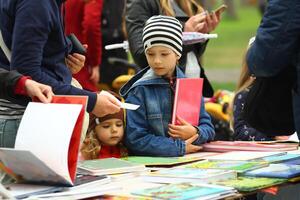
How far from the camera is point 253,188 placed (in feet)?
14.2

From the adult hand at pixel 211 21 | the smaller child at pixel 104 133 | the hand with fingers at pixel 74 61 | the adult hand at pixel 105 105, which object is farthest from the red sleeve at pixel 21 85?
the adult hand at pixel 211 21

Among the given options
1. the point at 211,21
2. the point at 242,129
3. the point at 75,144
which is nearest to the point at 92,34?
the point at 211,21

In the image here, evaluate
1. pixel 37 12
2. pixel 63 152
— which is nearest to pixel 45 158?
pixel 63 152

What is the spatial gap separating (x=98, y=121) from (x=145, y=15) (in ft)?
3.75

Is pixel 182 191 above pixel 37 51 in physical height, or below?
below

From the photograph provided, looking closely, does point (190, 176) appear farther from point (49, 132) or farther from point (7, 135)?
point (7, 135)

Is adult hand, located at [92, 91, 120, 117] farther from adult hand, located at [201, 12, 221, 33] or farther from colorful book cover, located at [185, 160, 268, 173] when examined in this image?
adult hand, located at [201, 12, 221, 33]

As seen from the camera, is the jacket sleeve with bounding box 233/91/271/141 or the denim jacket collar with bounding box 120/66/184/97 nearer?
the denim jacket collar with bounding box 120/66/184/97

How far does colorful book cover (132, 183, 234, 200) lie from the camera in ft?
13.4

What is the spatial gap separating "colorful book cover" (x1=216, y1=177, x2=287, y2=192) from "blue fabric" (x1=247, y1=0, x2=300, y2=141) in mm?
297

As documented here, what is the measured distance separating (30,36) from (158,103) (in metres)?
1.18

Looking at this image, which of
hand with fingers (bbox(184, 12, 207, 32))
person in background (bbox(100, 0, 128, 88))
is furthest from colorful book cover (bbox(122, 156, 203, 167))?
person in background (bbox(100, 0, 128, 88))

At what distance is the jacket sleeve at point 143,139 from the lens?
5.39m

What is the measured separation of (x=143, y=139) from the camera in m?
A: 5.41
